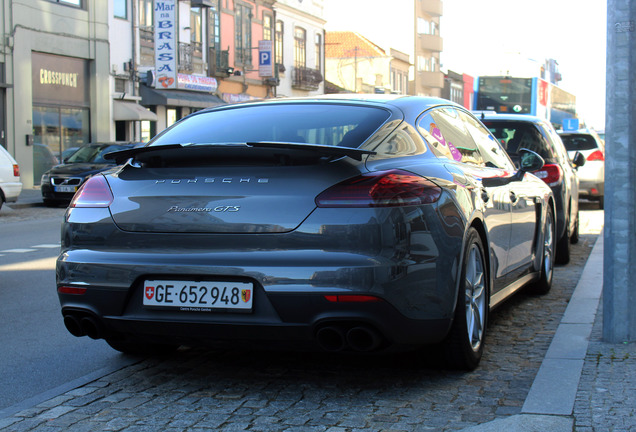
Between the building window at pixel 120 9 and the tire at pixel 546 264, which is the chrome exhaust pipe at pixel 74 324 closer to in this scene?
the tire at pixel 546 264

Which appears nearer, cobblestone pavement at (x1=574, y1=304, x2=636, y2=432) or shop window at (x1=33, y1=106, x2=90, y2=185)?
cobblestone pavement at (x1=574, y1=304, x2=636, y2=432)

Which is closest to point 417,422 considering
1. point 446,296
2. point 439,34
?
point 446,296

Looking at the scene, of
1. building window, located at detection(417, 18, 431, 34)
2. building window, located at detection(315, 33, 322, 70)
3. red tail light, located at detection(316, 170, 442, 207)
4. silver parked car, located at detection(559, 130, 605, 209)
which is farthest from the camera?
building window, located at detection(417, 18, 431, 34)

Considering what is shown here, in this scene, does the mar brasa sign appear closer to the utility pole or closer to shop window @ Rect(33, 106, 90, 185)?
shop window @ Rect(33, 106, 90, 185)

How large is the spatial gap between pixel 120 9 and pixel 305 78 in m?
15.8

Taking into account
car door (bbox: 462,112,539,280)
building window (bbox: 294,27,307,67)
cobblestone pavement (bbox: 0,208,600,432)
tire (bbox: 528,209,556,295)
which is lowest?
cobblestone pavement (bbox: 0,208,600,432)

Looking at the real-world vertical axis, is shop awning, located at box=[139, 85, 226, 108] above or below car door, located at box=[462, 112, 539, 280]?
above

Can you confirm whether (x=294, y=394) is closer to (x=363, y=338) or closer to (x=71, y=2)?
(x=363, y=338)

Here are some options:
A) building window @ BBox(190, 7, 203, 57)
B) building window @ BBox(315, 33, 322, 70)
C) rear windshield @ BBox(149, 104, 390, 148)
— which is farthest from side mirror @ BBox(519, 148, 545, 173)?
building window @ BBox(315, 33, 322, 70)

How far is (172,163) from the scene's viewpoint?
4551mm

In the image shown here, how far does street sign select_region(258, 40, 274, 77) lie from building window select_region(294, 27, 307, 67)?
4903 mm

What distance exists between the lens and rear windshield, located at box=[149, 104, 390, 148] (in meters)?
4.71

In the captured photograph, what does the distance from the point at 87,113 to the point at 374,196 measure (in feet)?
93.6

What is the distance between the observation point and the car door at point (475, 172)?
5105 millimetres
